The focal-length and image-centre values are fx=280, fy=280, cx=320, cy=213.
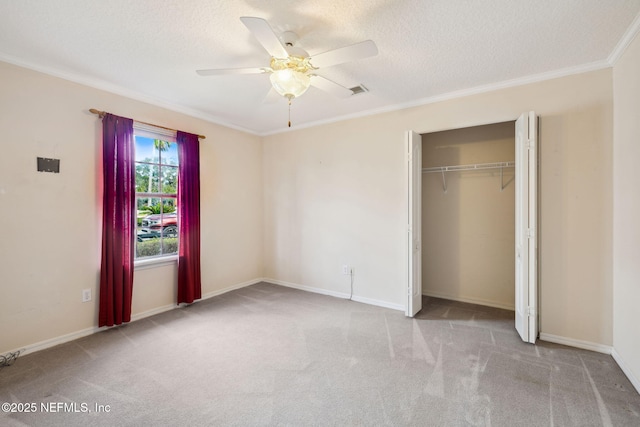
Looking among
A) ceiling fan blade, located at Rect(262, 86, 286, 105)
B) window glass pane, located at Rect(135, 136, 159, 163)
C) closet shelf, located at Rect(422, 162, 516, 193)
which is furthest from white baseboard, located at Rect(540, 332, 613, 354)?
window glass pane, located at Rect(135, 136, 159, 163)

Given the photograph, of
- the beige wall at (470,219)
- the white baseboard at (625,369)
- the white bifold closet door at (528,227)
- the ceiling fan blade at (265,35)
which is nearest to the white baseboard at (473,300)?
the beige wall at (470,219)

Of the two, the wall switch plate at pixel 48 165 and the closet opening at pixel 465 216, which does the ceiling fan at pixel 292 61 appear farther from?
the wall switch plate at pixel 48 165

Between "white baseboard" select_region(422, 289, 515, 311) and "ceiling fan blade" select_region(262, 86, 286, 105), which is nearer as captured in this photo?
"ceiling fan blade" select_region(262, 86, 286, 105)

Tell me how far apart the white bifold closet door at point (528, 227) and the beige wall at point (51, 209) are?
160 inches

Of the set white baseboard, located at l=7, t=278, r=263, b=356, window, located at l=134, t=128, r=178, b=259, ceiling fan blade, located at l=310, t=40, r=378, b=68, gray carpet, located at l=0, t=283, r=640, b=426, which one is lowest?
gray carpet, located at l=0, t=283, r=640, b=426

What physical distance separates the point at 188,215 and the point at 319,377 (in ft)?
8.66

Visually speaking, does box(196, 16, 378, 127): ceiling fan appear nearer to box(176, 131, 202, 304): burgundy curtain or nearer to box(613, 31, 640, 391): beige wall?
box(176, 131, 202, 304): burgundy curtain

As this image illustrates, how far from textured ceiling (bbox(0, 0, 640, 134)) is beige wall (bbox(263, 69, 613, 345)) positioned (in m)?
0.30

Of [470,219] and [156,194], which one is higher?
[156,194]

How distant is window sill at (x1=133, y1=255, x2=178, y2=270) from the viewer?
131 inches

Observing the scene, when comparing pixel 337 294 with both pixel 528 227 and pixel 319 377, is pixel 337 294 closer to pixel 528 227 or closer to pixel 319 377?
pixel 319 377

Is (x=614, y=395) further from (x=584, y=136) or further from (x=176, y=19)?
(x=176, y=19)

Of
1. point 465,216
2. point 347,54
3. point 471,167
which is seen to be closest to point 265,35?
point 347,54

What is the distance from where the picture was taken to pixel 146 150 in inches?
137
